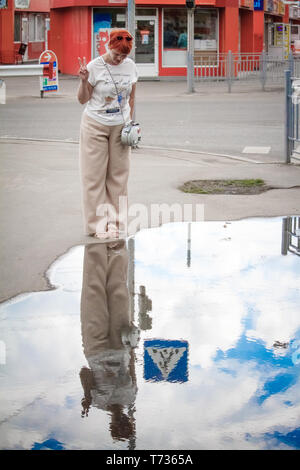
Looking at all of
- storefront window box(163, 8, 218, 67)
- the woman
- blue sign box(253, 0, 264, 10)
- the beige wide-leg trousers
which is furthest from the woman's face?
blue sign box(253, 0, 264, 10)

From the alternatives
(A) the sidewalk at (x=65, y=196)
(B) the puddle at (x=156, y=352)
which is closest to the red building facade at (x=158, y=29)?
(A) the sidewalk at (x=65, y=196)

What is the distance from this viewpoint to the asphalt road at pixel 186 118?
16.1 m

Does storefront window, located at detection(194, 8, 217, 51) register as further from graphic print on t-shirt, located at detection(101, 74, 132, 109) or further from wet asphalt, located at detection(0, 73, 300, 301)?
graphic print on t-shirt, located at detection(101, 74, 132, 109)

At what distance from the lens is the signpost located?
2584cm

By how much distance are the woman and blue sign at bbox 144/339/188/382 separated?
115 inches

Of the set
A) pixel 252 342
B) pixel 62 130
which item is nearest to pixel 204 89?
pixel 62 130

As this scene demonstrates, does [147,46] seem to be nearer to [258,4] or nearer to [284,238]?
[258,4]

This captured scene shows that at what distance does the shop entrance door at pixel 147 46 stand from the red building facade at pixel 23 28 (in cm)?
843

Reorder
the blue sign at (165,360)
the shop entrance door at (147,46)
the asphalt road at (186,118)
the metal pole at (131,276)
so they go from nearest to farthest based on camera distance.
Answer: the blue sign at (165,360) < the metal pole at (131,276) < the asphalt road at (186,118) < the shop entrance door at (147,46)

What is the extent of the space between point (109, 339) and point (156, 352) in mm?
355

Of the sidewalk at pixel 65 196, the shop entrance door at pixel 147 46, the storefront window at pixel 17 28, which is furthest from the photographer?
the storefront window at pixel 17 28

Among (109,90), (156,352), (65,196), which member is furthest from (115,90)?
(156,352)

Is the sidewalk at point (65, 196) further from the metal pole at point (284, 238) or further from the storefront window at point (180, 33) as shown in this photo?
the storefront window at point (180, 33)
